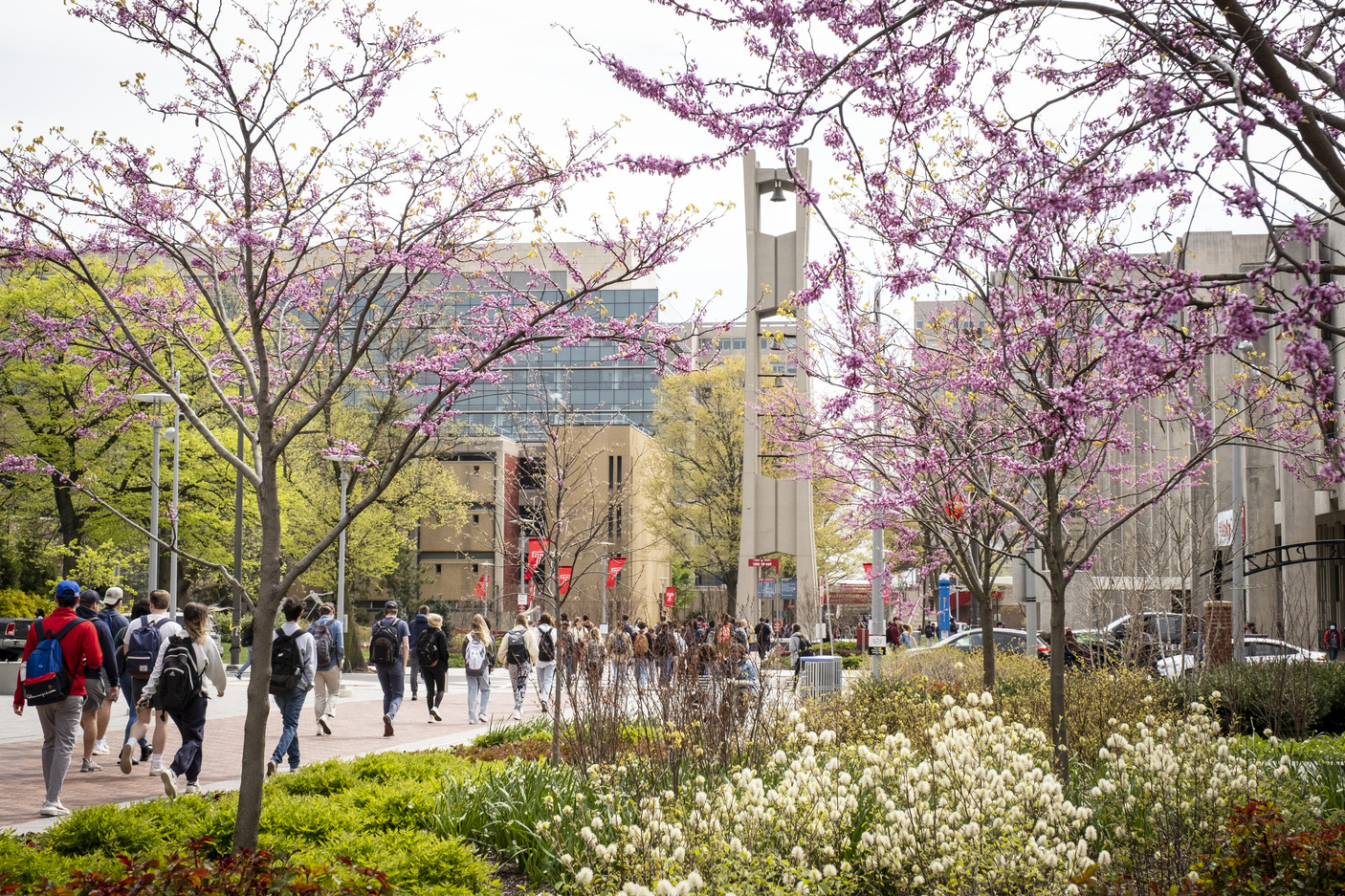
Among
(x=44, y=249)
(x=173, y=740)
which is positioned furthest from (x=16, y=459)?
(x=173, y=740)

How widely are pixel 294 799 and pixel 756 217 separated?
3743 cm

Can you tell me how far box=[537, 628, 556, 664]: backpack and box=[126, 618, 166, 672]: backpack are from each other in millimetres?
7717

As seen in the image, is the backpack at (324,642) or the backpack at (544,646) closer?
the backpack at (324,642)

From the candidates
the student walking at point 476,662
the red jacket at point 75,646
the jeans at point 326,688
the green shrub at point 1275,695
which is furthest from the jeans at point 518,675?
the green shrub at point 1275,695

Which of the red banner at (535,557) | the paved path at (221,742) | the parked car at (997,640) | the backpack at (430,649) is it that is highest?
the red banner at (535,557)

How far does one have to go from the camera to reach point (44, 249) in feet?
23.6

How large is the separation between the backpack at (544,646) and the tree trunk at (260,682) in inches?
513

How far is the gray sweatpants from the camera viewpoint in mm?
9312

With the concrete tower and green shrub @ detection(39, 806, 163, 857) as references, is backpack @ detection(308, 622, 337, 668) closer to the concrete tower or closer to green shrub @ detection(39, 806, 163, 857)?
green shrub @ detection(39, 806, 163, 857)

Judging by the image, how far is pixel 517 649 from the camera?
1819 cm

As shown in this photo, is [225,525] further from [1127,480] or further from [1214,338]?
[1214,338]

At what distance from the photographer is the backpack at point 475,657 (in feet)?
59.1

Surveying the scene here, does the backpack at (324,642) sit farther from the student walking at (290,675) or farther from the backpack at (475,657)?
the student walking at (290,675)

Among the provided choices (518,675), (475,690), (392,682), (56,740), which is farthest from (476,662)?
(56,740)
